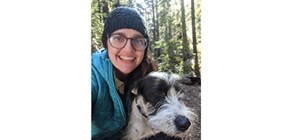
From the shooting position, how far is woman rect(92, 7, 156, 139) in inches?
125

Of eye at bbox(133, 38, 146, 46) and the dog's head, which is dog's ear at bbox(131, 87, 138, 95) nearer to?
the dog's head

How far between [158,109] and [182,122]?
0.18 metres

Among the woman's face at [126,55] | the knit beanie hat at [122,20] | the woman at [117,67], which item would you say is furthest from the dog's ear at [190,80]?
the knit beanie hat at [122,20]

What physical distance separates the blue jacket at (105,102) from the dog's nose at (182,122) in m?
0.35

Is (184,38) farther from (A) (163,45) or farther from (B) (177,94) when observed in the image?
(B) (177,94)

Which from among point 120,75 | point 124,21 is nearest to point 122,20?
point 124,21

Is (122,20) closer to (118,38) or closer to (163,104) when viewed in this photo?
(118,38)

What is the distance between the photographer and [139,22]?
3.20 meters

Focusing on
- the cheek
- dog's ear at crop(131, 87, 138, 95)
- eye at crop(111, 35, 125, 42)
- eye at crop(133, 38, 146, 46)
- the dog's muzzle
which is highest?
eye at crop(111, 35, 125, 42)

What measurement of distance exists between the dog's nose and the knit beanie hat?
0.64m

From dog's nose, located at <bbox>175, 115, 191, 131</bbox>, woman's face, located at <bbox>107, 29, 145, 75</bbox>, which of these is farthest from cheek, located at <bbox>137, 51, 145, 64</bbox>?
dog's nose, located at <bbox>175, 115, 191, 131</bbox>
